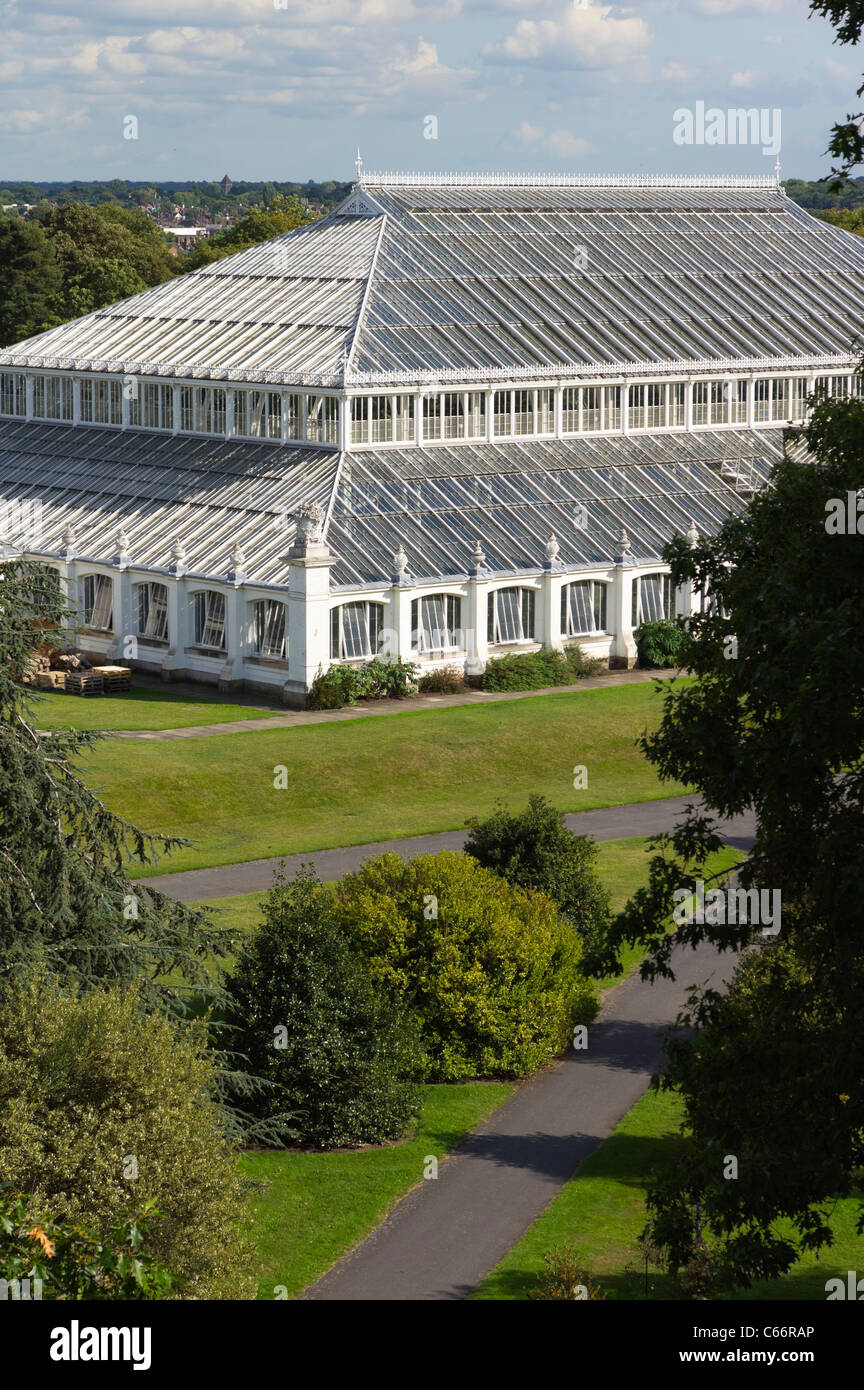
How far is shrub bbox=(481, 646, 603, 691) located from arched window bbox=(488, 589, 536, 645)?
37.0 inches

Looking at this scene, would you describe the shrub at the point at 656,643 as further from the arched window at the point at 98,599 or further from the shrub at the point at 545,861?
the shrub at the point at 545,861

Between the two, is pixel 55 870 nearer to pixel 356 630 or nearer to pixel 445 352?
pixel 356 630

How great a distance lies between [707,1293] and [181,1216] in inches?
314

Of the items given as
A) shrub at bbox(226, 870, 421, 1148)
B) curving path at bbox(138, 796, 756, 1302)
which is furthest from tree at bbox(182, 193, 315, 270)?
shrub at bbox(226, 870, 421, 1148)

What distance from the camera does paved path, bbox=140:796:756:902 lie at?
158 ft

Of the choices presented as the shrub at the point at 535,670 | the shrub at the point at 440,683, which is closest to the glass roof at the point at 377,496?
the shrub at the point at 535,670

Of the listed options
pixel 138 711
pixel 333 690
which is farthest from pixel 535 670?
pixel 138 711

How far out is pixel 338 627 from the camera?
69.1 metres

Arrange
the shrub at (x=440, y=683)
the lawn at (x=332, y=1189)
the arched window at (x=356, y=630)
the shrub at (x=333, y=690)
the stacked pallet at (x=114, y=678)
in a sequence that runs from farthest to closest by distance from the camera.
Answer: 1. the shrub at (x=440, y=683)
2. the arched window at (x=356, y=630)
3. the stacked pallet at (x=114, y=678)
4. the shrub at (x=333, y=690)
5. the lawn at (x=332, y=1189)

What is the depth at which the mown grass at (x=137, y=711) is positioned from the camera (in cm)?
6325

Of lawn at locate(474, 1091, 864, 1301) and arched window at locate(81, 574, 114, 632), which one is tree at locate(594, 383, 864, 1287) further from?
arched window at locate(81, 574, 114, 632)

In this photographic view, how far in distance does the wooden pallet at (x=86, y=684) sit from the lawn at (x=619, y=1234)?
38.3 m
